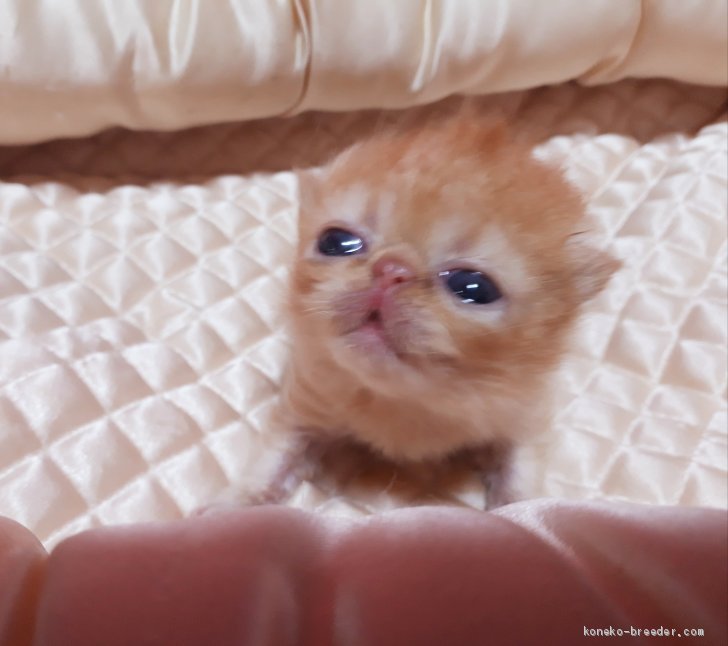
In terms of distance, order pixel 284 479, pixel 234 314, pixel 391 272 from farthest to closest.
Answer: pixel 234 314
pixel 284 479
pixel 391 272

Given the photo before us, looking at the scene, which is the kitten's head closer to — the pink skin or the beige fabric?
the pink skin

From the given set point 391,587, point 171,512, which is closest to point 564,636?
point 391,587

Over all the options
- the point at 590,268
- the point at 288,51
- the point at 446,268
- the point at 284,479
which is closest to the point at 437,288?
the point at 446,268

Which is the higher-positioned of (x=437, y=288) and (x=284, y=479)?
(x=437, y=288)

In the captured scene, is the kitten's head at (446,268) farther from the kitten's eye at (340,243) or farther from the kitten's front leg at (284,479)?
the kitten's front leg at (284,479)

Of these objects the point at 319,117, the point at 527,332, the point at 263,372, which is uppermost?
the point at 527,332

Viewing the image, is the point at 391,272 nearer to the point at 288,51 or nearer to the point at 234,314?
the point at 234,314

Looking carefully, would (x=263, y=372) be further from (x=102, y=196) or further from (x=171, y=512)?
(x=102, y=196)
